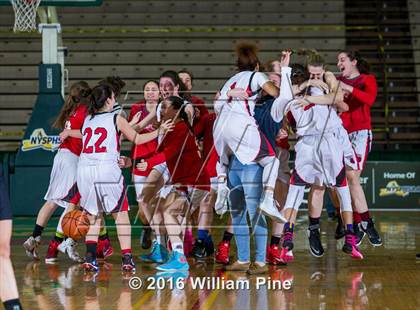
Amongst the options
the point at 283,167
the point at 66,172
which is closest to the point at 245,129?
the point at 283,167

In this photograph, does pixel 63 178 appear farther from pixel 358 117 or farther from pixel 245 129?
pixel 358 117

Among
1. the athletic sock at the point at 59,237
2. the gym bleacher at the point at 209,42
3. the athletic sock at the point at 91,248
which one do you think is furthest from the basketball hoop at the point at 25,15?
the gym bleacher at the point at 209,42

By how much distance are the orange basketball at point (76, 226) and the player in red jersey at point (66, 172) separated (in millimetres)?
346

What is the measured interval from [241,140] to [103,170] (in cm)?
132

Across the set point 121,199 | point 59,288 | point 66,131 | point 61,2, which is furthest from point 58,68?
point 59,288

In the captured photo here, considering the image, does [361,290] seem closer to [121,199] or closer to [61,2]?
[121,199]

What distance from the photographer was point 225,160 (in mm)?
7906

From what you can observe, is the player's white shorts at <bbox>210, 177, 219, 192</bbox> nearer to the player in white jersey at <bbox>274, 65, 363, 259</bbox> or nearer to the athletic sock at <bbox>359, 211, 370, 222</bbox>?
the player in white jersey at <bbox>274, 65, 363, 259</bbox>

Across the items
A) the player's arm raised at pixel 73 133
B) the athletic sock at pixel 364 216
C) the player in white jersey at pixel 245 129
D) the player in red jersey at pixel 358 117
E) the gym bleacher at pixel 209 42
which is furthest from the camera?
the gym bleacher at pixel 209 42

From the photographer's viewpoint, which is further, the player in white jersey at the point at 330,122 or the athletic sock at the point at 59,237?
the athletic sock at the point at 59,237

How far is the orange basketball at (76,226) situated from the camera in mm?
8336

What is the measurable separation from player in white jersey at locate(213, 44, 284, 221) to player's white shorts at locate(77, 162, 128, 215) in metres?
0.94

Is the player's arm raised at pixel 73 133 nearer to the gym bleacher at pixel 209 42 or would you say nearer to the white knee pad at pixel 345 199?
the white knee pad at pixel 345 199

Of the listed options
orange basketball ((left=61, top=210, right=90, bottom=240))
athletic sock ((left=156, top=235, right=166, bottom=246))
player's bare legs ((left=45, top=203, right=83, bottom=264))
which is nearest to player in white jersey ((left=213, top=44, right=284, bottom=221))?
athletic sock ((left=156, top=235, right=166, bottom=246))
